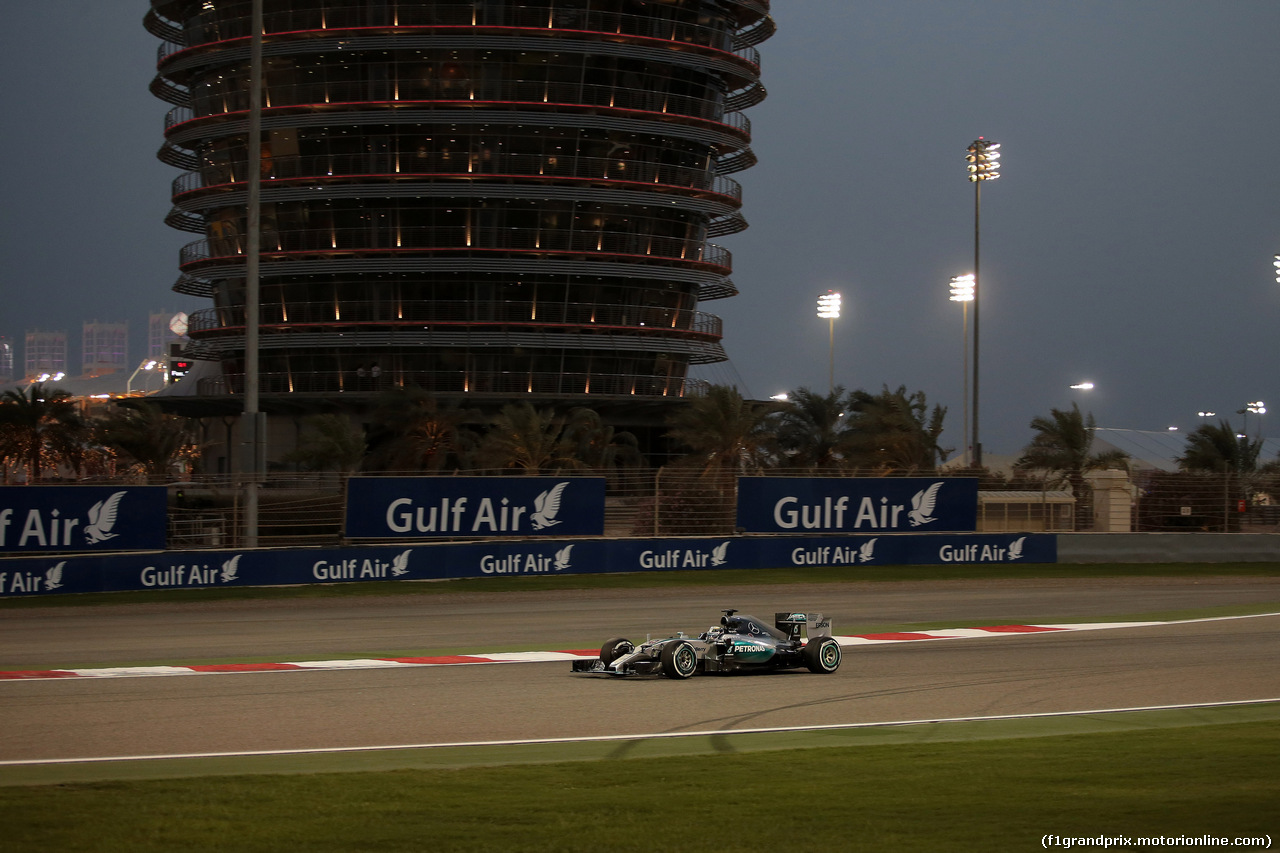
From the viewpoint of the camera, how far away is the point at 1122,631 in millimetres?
22297

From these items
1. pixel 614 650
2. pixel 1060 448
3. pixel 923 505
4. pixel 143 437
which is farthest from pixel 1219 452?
pixel 614 650

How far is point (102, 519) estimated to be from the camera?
26.5m

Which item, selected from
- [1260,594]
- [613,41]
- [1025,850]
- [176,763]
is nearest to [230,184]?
[613,41]

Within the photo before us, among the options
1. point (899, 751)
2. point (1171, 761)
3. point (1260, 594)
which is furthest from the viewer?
point (1260, 594)

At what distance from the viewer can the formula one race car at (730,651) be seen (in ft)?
52.1

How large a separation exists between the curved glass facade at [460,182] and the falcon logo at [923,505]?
103ft

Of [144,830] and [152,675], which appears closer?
[144,830]

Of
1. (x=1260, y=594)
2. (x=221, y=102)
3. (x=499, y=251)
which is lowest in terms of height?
(x=1260, y=594)

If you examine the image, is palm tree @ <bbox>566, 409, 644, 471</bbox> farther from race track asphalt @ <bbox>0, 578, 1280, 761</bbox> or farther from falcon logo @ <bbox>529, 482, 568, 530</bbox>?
race track asphalt @ <bbox>0, 578, 1280, 761</bbox>

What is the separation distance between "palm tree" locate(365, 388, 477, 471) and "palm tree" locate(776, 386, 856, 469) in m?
14.5

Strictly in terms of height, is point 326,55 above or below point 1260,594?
above

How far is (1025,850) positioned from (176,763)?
22.5 feet

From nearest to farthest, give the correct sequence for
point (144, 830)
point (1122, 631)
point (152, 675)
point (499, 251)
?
point (144, 830) → point (152, 675) → point (1122, 631) → point (499, 251)

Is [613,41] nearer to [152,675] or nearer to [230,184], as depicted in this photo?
[230,184]
